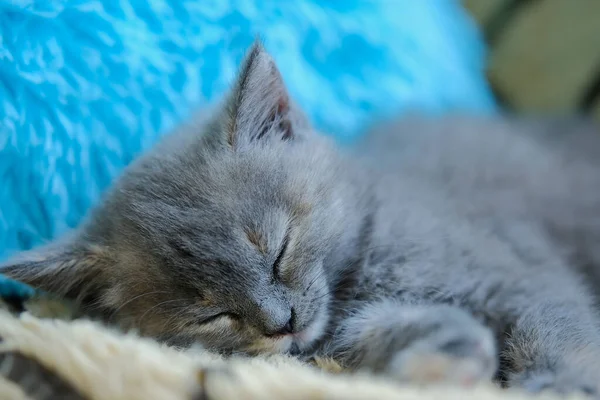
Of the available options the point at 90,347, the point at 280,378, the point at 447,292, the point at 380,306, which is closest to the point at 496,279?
the point at 447,292

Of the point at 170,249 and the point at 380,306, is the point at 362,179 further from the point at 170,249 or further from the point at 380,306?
the point at 170,249

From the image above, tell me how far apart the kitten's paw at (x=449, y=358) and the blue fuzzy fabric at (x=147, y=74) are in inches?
25.2

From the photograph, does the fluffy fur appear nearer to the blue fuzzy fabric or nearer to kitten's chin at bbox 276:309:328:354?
kitten's chin at bbox 276:309:328:354

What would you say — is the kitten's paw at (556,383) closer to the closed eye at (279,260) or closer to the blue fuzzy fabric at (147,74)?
the closed eye at (279,260)

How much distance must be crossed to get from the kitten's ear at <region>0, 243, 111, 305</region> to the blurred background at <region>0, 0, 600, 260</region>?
0.40ft

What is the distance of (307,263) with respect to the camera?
91 centimetres

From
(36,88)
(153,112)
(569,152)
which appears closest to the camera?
(36,88)

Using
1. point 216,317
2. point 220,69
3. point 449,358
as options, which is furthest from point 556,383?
point 220,69

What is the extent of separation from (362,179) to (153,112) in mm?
425

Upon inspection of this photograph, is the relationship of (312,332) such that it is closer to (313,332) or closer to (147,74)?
(313,332)

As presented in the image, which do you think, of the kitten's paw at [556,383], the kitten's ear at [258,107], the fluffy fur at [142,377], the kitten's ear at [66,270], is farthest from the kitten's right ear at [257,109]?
the kitten's paw at [556,383]

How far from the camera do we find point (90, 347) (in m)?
0.69

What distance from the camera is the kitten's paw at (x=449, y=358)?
71 cm

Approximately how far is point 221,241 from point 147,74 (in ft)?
1.39
